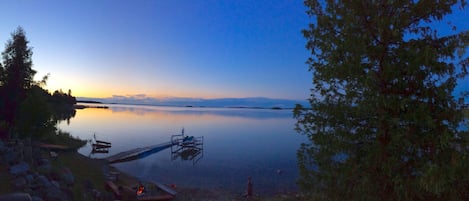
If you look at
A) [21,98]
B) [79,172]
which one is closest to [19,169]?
[79,172]

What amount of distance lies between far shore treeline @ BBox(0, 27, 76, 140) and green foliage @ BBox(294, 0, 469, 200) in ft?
79.0

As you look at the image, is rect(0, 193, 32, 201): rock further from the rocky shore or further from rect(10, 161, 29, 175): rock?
rect(10, 161, 29, 175): rock

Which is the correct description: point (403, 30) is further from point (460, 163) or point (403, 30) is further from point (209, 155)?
point (209, 155)

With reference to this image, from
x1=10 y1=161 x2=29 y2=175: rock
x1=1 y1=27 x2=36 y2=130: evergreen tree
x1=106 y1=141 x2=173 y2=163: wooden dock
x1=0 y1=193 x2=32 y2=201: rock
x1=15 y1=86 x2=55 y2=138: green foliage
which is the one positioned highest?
x1=1 y1=27 x2=36 y2=130: evergreen tree

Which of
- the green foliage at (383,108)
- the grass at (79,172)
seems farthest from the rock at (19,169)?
the green foliage at (383,108)

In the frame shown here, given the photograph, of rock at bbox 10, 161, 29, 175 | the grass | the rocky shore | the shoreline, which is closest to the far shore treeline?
the grass

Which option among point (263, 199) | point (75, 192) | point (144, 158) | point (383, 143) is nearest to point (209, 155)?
point (144, 158)

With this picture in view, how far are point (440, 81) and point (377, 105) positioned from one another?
1451mm

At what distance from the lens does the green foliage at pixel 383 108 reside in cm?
555

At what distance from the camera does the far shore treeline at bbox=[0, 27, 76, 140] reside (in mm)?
22953

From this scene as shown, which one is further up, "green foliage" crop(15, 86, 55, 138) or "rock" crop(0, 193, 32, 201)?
"green foliage" crop(15, 86, 55, 138)

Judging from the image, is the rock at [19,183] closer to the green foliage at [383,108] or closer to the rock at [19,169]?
the rock at [19,169]

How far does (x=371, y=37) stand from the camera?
6473mm

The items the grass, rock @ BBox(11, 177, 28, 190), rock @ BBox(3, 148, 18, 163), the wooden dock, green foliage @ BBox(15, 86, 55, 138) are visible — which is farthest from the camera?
the wooden dock
